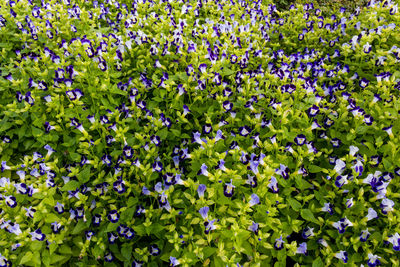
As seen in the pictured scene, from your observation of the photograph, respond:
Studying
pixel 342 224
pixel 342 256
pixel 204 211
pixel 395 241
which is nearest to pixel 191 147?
pixel 204 211

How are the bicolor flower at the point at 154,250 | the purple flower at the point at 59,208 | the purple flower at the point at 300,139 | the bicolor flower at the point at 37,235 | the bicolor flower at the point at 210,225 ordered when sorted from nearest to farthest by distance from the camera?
the bicolor flower at the point at 210,225 < the bicolor flower at the point at 37,235 < the bicolor flower at the point at 154,250 < the purple flower at the point at 59,208 < the purple flower at the point at 300,139

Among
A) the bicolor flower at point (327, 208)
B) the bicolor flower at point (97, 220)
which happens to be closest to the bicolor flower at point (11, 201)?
the bicolor flower at point (97, 220)

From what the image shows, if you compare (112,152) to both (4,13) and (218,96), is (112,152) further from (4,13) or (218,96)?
(4,13)

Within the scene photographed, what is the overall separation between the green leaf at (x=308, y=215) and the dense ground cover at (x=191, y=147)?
0.06 feet

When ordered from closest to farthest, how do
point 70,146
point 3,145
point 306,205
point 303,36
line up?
1. point 306,205
2. point 70,146
3. point 3,145
4. point 303,36

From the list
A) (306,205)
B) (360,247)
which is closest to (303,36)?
(306,205)

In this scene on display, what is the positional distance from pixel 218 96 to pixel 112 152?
1.37 meters

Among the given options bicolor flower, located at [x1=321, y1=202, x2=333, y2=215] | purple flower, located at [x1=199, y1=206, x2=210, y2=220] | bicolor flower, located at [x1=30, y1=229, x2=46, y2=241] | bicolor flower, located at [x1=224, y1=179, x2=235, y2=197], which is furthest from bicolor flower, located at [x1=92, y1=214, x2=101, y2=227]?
bicolor flower, located at [x1=321, y1=202, x2=333, y2=215]

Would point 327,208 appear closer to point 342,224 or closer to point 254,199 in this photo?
point 342,224

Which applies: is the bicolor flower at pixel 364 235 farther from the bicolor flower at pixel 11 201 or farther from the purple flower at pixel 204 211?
the bicolor flower at pixel 11 201

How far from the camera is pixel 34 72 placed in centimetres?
376

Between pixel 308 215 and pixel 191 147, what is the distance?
1484 millimetres

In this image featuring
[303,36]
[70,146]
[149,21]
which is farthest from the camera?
[303,36]

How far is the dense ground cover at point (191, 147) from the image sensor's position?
104 inches
